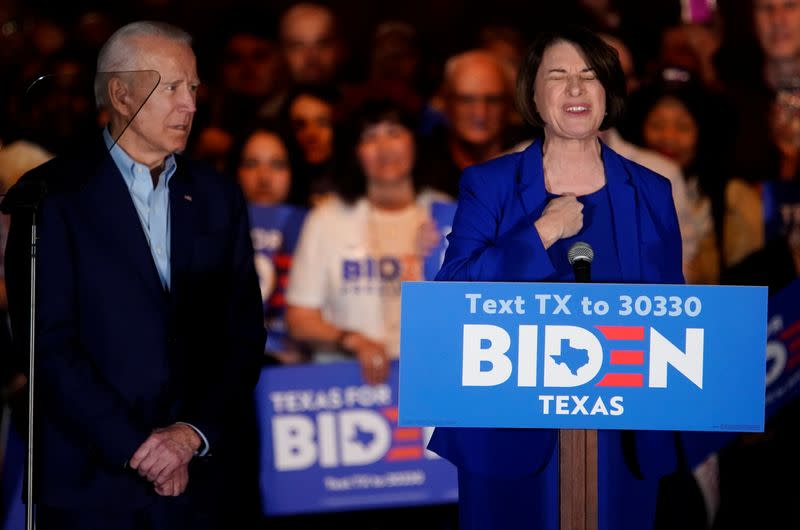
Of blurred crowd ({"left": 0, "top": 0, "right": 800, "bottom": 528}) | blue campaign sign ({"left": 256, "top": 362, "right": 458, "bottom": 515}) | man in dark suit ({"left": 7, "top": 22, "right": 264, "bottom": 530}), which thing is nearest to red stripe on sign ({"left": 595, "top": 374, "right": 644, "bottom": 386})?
man in dark suit ({"left": 7, "top": 22, "right": 264, "bottom": 530})

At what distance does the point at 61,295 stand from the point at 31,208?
216 millimetres

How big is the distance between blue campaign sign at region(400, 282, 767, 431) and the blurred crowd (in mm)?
2785

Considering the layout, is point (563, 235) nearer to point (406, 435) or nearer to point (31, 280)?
point (31, 280)

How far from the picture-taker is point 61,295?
272cm

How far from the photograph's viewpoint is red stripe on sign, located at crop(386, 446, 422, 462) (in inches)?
214

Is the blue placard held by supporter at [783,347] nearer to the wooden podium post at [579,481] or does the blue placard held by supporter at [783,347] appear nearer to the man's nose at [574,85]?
the man's nose at [574,85]

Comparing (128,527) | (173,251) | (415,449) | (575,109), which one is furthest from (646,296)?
(415,449)

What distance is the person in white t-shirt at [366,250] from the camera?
5352 mm

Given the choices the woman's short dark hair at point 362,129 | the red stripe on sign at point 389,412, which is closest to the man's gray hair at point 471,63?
the woman's short dark hair at point 362,129

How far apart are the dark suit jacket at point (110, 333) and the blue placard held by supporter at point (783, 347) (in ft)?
10.3

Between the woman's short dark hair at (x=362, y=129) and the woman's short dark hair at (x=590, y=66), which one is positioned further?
the woman's short dark hair at (x=362, y=129)

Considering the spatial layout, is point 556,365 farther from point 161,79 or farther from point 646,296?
point 161,79

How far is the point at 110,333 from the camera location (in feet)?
9.04

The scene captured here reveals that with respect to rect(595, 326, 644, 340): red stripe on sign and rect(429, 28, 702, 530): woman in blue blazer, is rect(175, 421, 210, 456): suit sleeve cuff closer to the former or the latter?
rect(429, 28, 702, 530): woman in blue blazer
